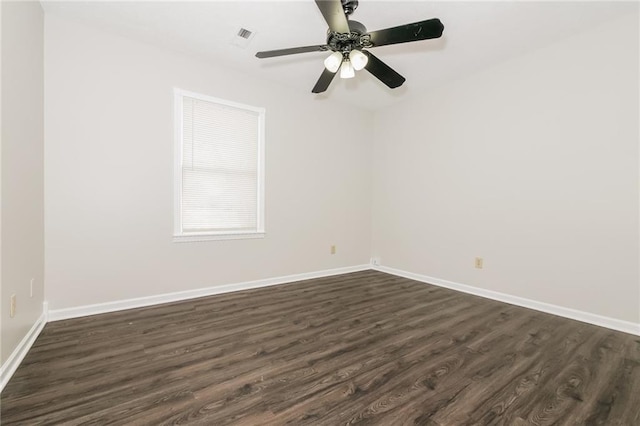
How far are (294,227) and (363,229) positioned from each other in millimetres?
1338

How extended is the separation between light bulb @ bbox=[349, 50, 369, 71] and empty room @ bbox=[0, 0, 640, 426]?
0.02m

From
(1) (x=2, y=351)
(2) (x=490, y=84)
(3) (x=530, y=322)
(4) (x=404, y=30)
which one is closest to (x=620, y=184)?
(3) (x=530, y=322)

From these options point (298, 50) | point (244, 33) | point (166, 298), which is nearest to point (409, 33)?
point (298, 50)

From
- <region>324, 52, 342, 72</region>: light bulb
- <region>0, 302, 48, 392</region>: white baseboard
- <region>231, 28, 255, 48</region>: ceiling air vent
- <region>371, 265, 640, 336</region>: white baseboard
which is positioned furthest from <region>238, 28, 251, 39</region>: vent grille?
<region>371, 265, 640, 336</region>: white baseboard

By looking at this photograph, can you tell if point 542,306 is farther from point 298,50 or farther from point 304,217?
point 298,50

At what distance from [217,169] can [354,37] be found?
2149 millimetres

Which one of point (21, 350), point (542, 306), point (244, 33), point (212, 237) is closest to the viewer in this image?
point (21, 350)

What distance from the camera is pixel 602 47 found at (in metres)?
2.67

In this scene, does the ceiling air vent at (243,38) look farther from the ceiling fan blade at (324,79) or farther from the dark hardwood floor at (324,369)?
the dark hardwood floor at (324,369)

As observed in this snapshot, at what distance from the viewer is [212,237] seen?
3.38 meters

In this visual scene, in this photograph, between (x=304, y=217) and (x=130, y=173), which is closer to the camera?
(x=130, y=173)

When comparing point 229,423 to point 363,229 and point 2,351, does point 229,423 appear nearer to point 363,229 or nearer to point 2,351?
point 2,351

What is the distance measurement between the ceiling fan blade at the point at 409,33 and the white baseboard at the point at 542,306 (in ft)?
9.36

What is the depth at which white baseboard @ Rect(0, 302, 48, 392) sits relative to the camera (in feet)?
5.42
